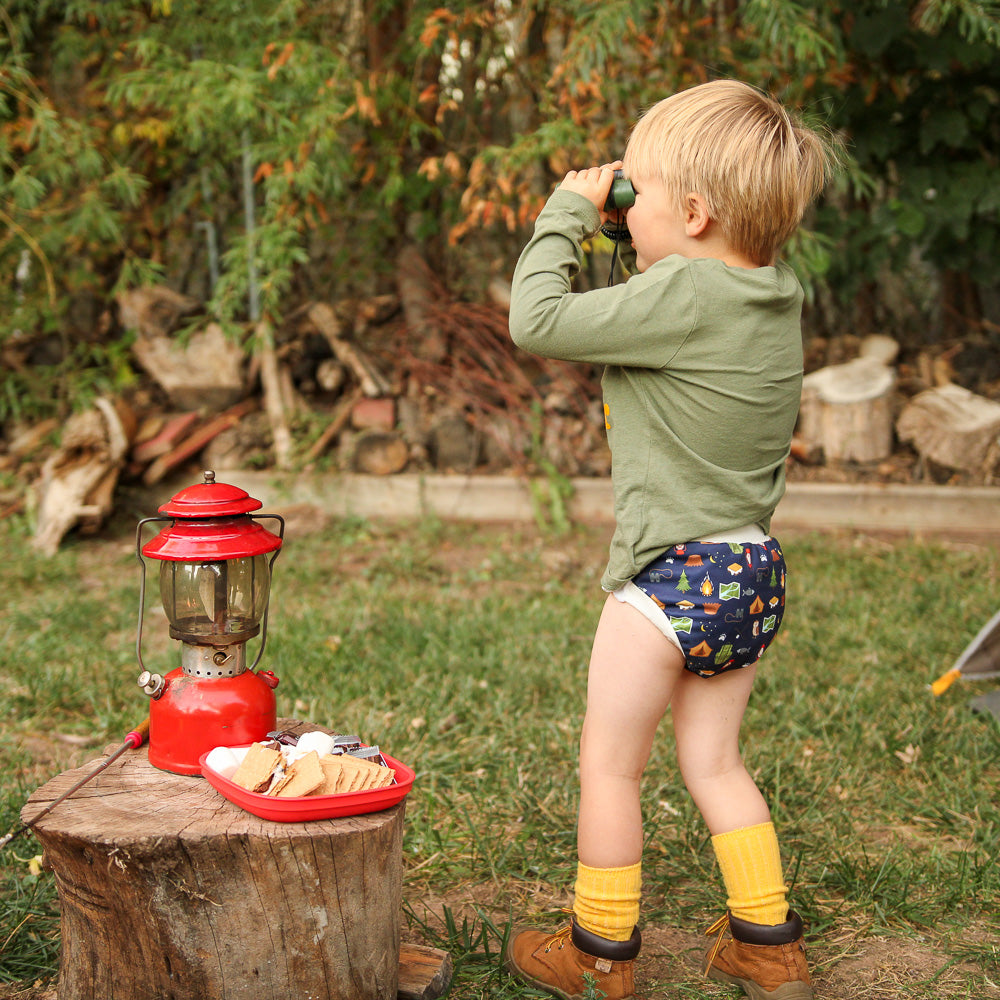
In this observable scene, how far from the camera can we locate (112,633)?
387cm

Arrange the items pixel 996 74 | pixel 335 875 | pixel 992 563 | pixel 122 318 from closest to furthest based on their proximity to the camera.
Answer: pixel 335 875 < pixel 992 563 < pixel 996 74 < pixel 122 318

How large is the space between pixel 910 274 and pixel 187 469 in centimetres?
451

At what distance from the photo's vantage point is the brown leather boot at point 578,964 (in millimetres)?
1818

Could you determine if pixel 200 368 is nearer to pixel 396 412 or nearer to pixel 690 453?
pixel 396 412

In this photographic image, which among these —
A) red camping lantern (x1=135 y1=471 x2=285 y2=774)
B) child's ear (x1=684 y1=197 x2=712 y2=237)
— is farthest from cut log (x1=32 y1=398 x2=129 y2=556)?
child's ear (x1=684 y1=197 x2=712 y2=237)

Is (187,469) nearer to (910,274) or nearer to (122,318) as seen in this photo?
Result: (122,318)

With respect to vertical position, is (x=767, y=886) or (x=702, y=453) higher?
(x=702, y=453)

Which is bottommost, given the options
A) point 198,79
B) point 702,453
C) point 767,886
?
point 767,886

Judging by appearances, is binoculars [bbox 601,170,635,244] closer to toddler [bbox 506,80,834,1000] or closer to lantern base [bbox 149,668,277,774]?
toddler [bbox 506,80,834,1000]

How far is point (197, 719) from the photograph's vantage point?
1.78 meters

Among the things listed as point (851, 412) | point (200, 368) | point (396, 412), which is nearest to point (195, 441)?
point (200, 368)

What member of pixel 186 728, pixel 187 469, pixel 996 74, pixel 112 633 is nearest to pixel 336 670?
pixel 112 633

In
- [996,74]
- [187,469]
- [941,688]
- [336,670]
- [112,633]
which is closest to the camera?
[941,688]

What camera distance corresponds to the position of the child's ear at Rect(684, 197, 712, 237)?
168 centimetres
